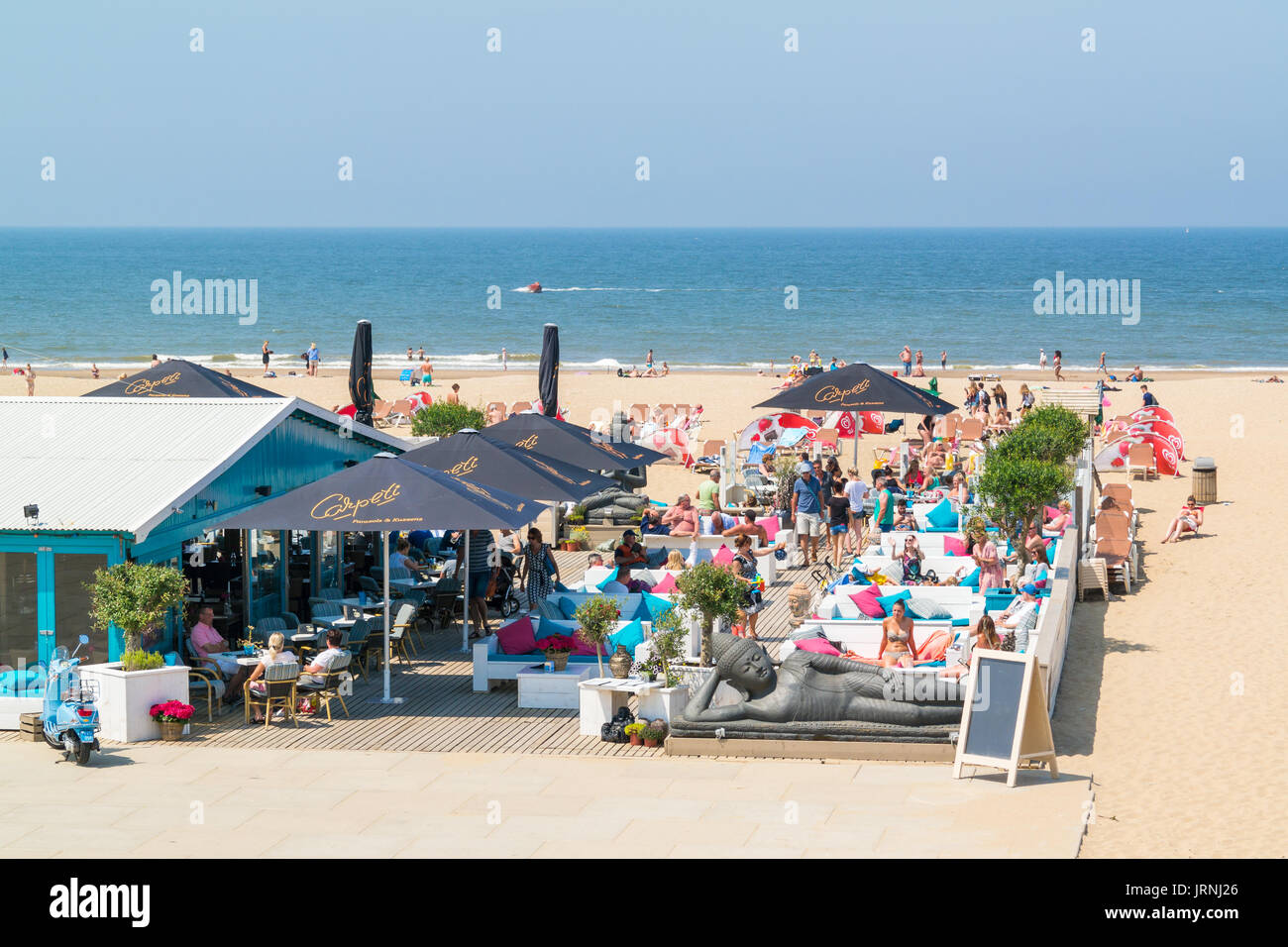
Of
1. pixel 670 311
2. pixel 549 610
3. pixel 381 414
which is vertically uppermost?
pixel 670 311

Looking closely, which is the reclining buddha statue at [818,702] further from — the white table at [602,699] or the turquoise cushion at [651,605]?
the turquoise cushion at [651,605]

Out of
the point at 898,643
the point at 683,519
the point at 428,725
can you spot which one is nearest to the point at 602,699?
the point at 428,725

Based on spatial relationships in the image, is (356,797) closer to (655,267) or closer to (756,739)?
(756,739)

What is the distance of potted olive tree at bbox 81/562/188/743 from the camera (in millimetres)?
12516

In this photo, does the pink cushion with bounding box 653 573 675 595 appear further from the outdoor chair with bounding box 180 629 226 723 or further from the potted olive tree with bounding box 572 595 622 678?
the outdoor chair with bounding box 180 629 226 723

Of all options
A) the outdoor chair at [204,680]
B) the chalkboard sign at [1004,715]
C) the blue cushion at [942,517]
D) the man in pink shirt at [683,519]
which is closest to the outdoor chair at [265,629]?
the outdoor chair at [204,680]

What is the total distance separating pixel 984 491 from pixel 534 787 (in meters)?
8.27

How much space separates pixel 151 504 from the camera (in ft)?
44.4

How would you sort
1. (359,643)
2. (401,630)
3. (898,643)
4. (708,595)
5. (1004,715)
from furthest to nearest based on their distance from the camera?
(401,630) → (359,643) → (898,643) → (708,595) → (1004,715)

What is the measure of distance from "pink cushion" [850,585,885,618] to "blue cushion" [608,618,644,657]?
2.79 meters

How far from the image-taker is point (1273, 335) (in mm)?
77562

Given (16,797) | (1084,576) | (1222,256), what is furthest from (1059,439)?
(1222,256)

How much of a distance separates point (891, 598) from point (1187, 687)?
3173 mm

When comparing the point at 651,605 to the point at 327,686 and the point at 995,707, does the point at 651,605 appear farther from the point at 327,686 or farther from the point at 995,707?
the point at 995,707
